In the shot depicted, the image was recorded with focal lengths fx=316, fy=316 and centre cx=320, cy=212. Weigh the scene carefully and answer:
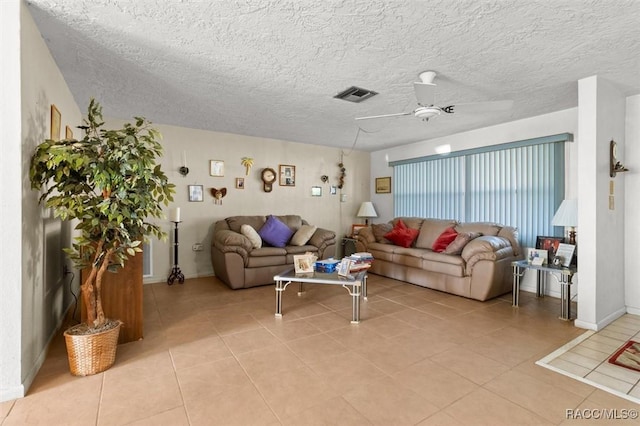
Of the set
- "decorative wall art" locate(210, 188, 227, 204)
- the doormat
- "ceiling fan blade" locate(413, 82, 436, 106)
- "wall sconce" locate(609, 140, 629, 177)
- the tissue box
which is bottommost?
the doormat

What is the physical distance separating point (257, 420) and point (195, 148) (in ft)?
13.7

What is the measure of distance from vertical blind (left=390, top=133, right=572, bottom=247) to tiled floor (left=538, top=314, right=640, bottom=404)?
1.50 meters

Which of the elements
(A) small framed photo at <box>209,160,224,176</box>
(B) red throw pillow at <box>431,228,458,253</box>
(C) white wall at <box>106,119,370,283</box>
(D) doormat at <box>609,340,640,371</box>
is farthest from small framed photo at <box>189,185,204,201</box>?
(D) doormat at <box>609,340,640,371</box>

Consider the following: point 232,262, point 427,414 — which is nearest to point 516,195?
point 427,414

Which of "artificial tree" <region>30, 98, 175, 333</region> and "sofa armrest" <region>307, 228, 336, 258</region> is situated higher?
"artificial tree" <region>30, 98, 175, 333</region>

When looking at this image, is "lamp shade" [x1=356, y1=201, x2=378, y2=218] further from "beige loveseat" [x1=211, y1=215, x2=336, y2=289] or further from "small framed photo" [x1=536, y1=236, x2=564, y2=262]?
"small framed photo" [x1=536, y1=236, x2=564, y2=262]

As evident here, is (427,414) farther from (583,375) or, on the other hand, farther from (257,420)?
(583,375)

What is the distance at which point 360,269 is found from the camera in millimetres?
3469

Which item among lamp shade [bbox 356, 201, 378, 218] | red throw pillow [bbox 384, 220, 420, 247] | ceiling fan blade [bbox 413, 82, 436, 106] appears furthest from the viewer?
lamp shade [bbox 356, 201, 378, 218]

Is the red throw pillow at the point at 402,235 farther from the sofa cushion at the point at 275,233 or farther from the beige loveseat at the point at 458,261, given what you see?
the sofa cushion at the point at 275,233

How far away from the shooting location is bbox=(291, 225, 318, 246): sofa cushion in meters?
4.92

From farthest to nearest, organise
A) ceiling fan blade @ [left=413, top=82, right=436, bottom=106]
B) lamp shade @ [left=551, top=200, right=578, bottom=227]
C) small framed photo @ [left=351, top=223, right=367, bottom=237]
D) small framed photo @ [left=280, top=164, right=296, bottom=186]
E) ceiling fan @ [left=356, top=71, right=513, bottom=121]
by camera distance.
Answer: small framed photo @ [left=351, top=223, right=367, bottom=237]
small framed photo @ [left=280, top=164, right=296, bottom=186]
lamp shade @ [left=551, top=200, right=578, bottom=227]
ceiling fan @ [left=356, top=71, right=513, bottom=121]
ceiling fan blade @ [left=413, top=82, right=436, bottom=106]

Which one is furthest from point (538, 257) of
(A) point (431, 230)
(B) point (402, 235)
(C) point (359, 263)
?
(C) point (359, 263)

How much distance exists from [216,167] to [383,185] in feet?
10.9
